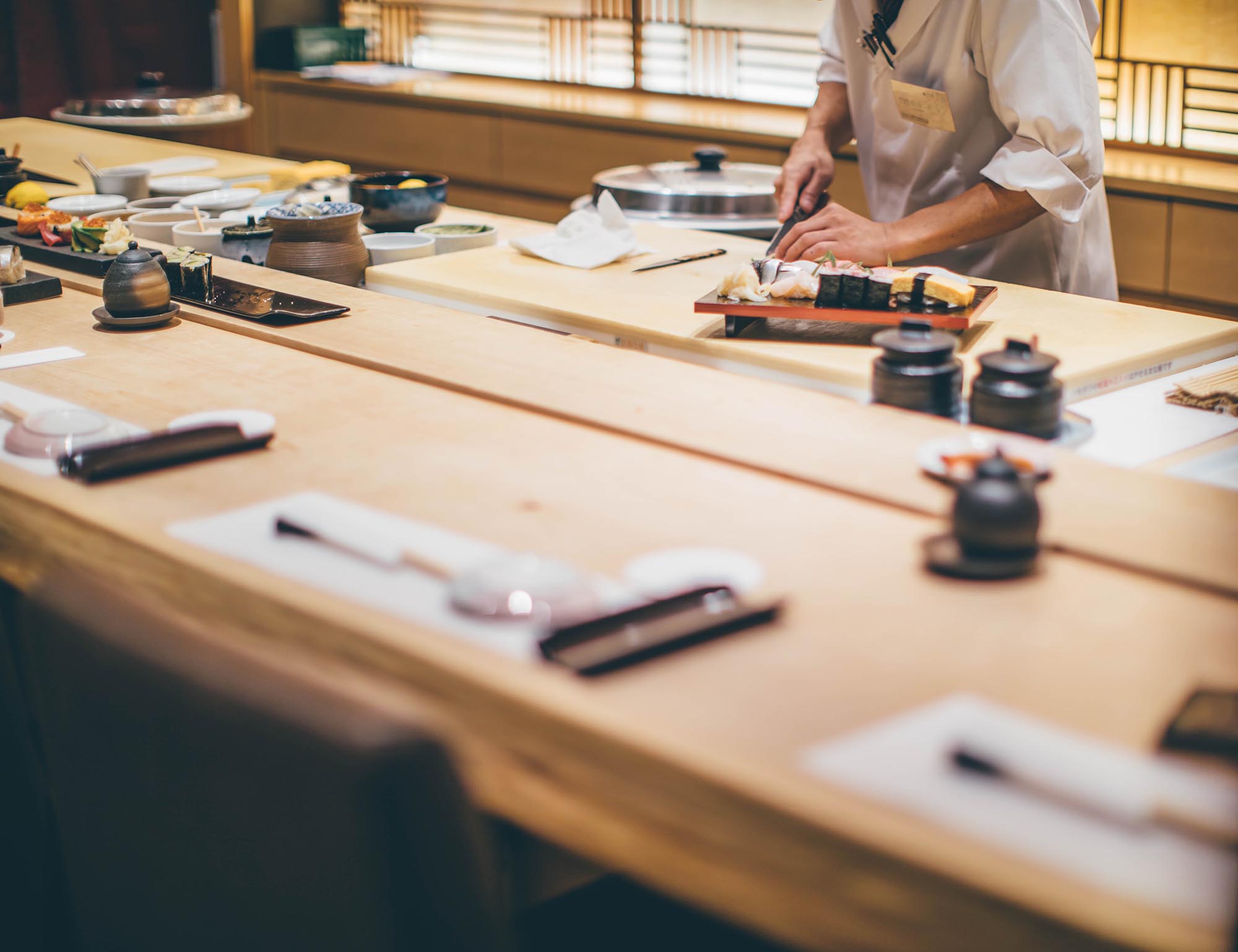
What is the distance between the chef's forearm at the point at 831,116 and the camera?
2947 millimetres

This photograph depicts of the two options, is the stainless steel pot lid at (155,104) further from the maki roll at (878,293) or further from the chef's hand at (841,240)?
the maki roll at (878,293)

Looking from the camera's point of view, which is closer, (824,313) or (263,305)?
(824,313)

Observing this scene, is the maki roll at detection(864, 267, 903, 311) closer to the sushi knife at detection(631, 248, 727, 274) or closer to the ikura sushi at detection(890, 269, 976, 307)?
the ikura sushi at detection(890, 269, 976, 307)

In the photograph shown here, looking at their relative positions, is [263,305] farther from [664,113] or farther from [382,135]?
[382,135]

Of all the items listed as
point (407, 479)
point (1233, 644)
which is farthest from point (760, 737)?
point (407, 479)

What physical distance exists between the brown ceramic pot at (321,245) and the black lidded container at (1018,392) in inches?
52.3

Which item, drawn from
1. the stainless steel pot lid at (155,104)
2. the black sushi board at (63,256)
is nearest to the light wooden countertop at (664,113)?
the stainless steel pot lid at (155,104)

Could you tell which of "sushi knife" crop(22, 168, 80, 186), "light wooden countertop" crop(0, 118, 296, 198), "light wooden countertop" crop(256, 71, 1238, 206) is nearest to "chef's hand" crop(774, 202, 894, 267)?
"light wooden countertop" crop(256, 71, 1238, 206)

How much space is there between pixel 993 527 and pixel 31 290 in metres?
1.78

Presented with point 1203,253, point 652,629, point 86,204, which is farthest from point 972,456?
point 1203,253

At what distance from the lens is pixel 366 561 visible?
1182 mm

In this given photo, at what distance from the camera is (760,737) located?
0.89m

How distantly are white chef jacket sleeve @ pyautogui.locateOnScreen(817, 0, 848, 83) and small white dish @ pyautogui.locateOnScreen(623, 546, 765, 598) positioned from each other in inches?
82.2

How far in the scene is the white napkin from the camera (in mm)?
2463
